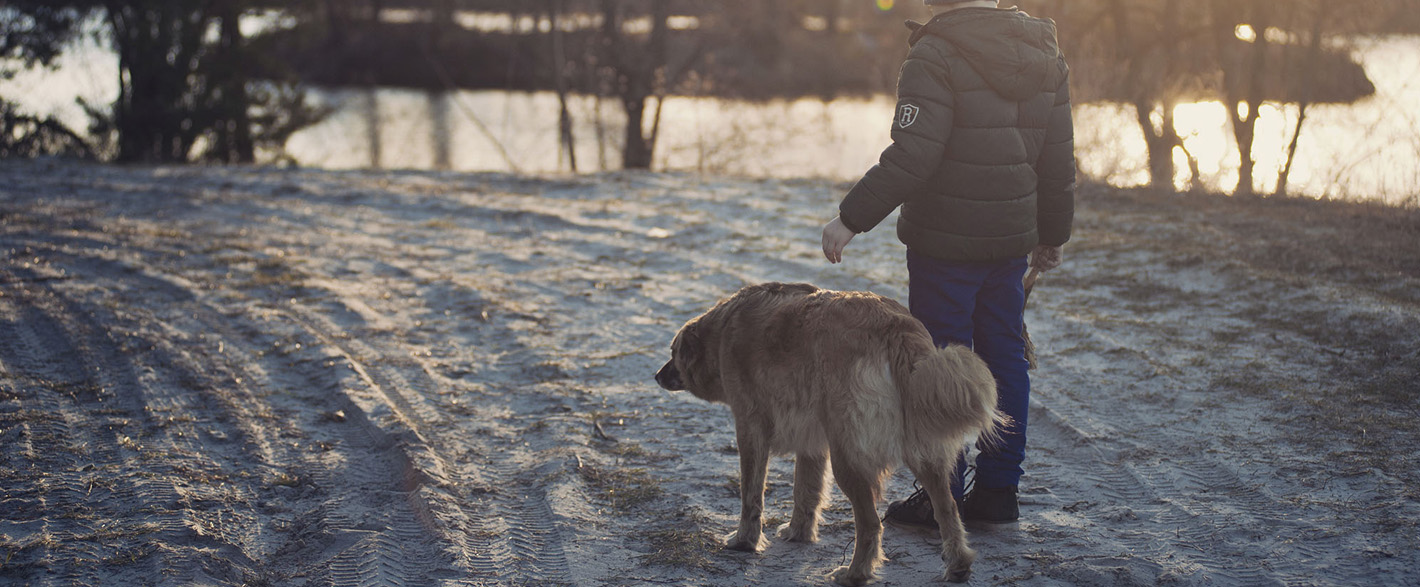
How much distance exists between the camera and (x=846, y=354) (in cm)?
322

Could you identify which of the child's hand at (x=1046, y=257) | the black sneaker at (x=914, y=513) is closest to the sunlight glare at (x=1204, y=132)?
the child's hand at (x=1046, y=257)

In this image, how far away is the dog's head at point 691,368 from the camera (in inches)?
150

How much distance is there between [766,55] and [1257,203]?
15.6 m

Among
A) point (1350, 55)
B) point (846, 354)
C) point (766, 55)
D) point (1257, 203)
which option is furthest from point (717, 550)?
point (766, 55)

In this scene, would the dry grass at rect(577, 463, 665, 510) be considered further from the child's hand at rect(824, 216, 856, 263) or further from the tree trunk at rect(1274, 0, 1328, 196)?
the tree trunk at rect(1274, 0, 1328, 196)

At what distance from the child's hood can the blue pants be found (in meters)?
0.63

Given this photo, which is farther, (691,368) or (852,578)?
(691,368)

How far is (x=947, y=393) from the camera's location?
3.05 metres

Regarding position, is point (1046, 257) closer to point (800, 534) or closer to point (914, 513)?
point (914, 513)

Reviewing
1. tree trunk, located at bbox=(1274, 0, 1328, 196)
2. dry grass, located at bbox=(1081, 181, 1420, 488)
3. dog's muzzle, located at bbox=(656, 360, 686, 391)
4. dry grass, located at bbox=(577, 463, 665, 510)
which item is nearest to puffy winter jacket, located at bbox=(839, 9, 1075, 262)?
dog's muzzle, located at bbox=(656, 360, 686, 391)

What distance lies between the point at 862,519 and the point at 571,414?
215cm

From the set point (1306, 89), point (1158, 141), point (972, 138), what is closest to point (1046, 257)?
point (972, 138)

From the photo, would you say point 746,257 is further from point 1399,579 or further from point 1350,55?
point 1350,55

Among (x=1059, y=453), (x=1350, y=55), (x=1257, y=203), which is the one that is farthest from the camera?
(x=1350, y=55)
